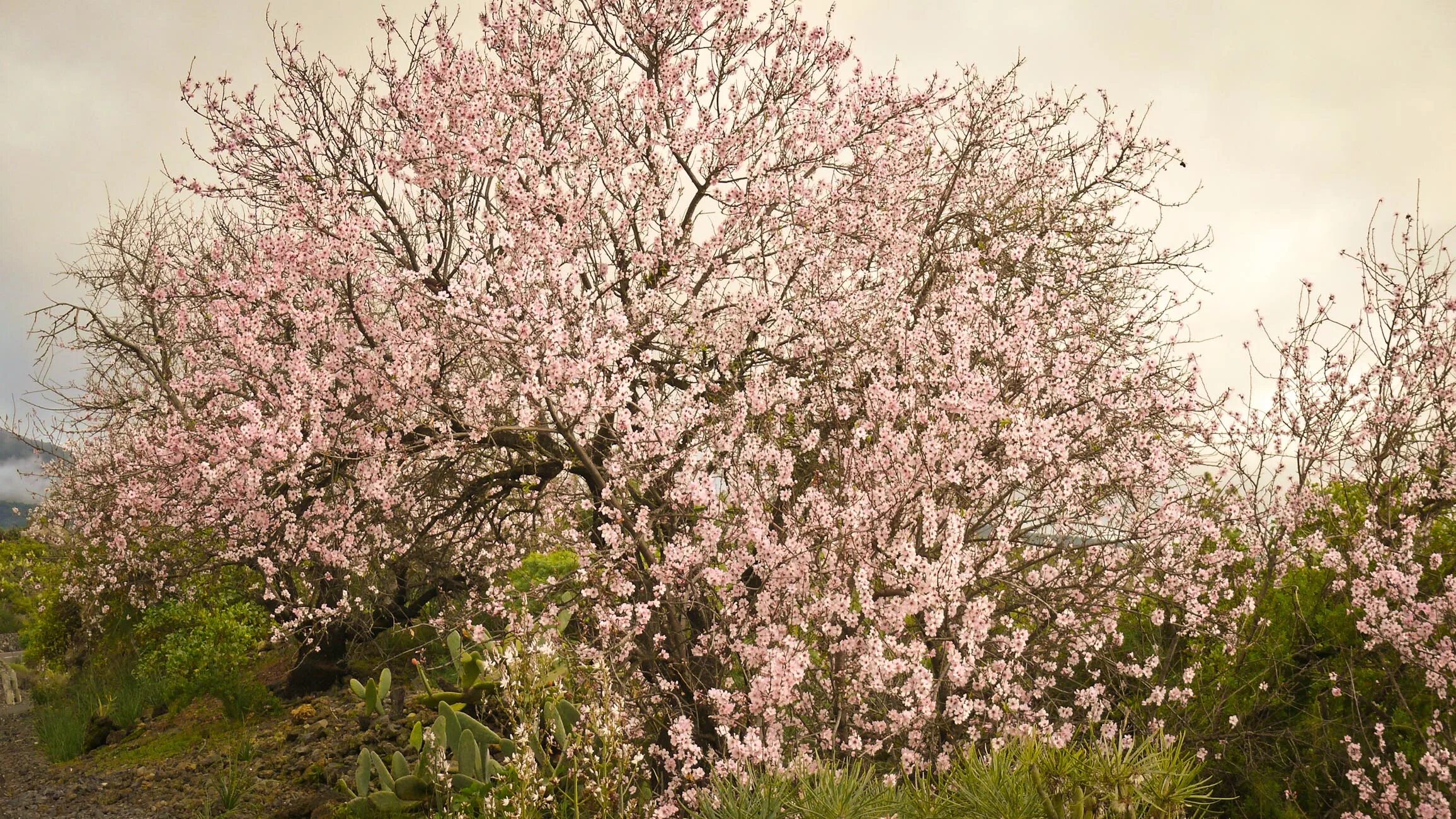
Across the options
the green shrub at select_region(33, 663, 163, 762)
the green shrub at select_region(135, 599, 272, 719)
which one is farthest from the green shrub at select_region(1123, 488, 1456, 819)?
the green shrub at select_region(33, 663, 163, 762)

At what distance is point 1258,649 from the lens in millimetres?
6707

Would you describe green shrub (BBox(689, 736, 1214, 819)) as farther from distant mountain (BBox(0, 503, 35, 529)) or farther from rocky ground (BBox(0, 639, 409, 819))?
distant mountain (BBox(0, 503, 35, 529))

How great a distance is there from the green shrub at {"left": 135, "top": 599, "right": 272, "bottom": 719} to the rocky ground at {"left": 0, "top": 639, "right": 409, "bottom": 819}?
34 centimetres

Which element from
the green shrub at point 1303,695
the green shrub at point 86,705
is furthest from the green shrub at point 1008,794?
the green shrub at point 86,705

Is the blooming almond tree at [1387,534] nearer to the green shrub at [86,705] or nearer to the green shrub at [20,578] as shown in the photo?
the green shrub at [86,705]

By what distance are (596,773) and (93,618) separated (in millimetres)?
11813

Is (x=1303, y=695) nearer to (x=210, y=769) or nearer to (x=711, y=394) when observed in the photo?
(x=711, y=394)

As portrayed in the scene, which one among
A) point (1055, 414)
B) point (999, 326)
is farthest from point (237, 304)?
point (1055, 414)

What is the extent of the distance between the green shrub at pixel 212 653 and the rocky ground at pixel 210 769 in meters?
0.34

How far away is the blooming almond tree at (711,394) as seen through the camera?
552cm

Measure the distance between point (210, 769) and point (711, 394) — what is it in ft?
23.7

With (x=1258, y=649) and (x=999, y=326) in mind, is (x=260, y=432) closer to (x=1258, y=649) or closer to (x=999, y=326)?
(x=999, y=326)

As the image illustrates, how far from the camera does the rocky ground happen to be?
8562mm

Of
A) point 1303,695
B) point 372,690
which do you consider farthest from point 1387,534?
point 372,690
